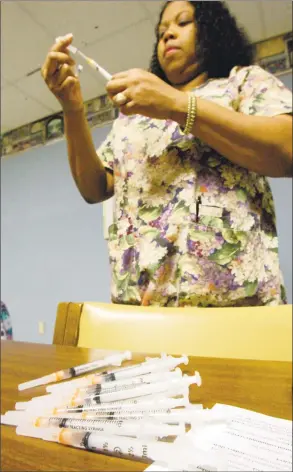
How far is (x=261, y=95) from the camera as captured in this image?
1.86ft

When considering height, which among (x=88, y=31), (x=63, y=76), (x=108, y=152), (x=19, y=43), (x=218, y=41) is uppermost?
(x=19, y=43)

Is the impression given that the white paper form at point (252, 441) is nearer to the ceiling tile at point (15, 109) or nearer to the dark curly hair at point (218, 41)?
the dark curly hair at point (218, 41)

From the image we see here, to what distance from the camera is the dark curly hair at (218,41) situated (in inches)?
26.8

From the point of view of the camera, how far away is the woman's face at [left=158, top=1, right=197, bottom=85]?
0.67m

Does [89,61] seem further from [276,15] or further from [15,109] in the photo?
[15,109]

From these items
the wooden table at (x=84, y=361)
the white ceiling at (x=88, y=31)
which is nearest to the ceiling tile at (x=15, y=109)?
the white ceiling at (x=88, y=31)

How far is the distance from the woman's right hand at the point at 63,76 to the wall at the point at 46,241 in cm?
71

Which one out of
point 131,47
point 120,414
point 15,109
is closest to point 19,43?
point 15,109

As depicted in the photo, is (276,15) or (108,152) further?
(276,15)

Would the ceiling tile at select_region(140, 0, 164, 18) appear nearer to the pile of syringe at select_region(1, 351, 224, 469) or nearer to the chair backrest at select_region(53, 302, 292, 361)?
the chair backrest at select_region(53, 302, 292, 361)

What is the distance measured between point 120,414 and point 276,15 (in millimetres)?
989

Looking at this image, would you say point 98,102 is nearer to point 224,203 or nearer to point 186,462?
point 224,203

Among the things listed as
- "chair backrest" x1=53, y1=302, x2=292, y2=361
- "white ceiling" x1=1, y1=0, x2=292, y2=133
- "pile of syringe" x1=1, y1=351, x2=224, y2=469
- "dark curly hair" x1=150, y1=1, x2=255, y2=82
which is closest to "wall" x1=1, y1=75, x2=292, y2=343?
"white ceiling" x1=1, y1=0, x2=292, y2=133

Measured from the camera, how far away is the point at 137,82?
541 millimetres
